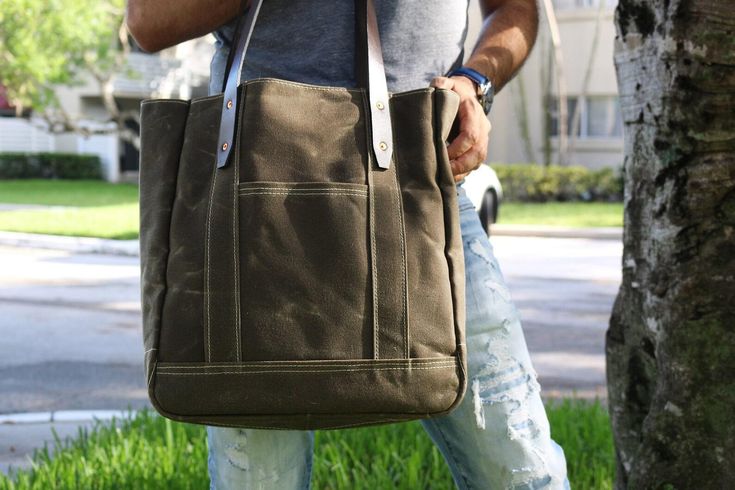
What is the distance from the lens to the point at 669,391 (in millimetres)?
2600

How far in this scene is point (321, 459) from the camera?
12.4 ft

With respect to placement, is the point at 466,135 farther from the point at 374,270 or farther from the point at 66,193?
the point at 66,193

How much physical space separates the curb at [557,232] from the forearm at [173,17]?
14.6 metres

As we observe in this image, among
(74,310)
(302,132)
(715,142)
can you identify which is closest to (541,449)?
(302,132)

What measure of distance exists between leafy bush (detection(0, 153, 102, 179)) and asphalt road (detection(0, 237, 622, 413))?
21871 millimetres

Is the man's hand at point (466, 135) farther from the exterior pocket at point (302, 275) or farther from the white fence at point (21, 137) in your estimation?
the white fence at point (21, 137)

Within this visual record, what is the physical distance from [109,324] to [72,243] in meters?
6.67

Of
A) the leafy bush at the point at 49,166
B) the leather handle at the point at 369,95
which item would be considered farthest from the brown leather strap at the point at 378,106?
the leafy bush at the point at 49,166

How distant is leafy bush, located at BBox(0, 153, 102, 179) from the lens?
34.8 meters

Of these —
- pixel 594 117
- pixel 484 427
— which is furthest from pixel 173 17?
pixel 594 117

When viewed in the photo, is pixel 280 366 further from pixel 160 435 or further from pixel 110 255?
pixel 110 255

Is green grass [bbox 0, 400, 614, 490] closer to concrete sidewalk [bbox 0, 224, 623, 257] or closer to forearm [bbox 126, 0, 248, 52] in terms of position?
forearm [bbox 126, 0, 248, 52]

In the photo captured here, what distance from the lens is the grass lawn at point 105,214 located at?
16.4 metres

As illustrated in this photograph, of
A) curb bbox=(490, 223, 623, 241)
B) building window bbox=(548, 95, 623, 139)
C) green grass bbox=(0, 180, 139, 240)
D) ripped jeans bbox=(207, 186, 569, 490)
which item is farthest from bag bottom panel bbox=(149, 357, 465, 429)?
building window bbox=(548, 95, 623, 139)
